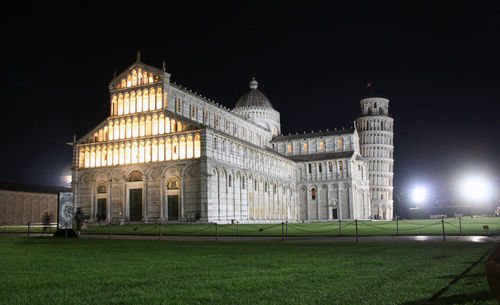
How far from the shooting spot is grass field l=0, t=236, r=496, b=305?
329 inches

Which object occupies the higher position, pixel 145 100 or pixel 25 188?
pixel 145 100

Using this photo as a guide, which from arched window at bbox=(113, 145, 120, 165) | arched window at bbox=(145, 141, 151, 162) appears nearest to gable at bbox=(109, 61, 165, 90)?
arched window at bbox=(145, 141, 151, 162)

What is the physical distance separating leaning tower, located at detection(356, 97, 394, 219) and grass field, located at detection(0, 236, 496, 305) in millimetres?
89228

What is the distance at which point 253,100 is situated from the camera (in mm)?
99062

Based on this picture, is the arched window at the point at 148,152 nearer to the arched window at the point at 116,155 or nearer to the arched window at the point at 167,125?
the arched window at the point at 167,125

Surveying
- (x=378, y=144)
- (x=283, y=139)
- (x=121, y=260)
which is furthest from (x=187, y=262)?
(x=378, y=144)

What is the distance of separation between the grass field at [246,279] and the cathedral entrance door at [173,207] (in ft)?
138

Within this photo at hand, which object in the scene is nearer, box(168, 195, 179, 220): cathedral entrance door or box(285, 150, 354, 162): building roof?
box(168, 195, 179, 220): cathedral entrance door

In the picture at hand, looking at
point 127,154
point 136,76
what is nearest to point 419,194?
point 127,154

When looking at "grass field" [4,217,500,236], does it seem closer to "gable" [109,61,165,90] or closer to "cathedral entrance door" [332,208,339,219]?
"gable" [109,61,165,90]

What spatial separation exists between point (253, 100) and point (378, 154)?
32.0 meters

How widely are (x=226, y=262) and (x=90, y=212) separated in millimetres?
53939

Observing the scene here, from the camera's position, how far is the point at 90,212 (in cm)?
6309

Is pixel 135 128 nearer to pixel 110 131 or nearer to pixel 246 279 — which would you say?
pixel 110 131
